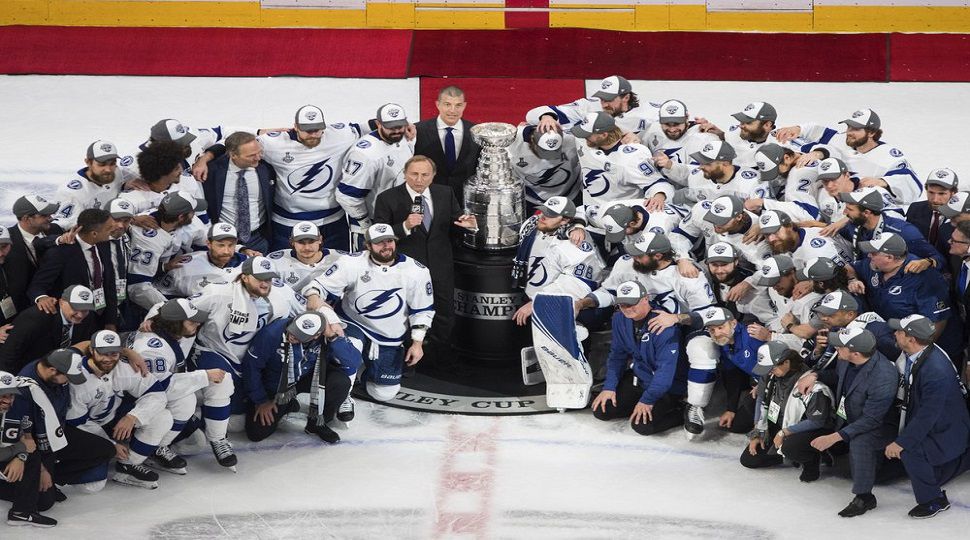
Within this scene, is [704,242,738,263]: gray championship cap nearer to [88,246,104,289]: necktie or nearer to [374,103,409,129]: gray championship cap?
[374,103,409,129]: gray championship cap

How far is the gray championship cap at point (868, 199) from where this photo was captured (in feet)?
29.2

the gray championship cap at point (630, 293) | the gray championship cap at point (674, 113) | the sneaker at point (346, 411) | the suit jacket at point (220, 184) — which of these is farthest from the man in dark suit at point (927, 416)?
the suit jacket at point (220, 184)

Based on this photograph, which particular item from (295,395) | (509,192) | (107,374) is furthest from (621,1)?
(107,374)

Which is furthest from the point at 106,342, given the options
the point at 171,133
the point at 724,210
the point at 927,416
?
the point at 927,416

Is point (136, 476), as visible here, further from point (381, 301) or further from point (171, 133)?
point (171, 133)

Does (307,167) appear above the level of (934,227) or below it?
above

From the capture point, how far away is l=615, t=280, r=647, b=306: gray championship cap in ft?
28.8

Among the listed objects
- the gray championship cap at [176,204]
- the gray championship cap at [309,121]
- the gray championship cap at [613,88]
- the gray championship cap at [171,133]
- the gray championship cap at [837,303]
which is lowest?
the gray championship cap at [837,303]

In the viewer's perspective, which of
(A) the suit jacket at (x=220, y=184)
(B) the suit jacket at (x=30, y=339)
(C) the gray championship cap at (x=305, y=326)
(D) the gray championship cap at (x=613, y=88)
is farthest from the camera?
(D) the gray championship cap at (x=613, y=88)

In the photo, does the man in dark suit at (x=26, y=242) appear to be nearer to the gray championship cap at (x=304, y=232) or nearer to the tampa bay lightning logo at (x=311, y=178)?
the gray championship cap at (x=304, y=232)

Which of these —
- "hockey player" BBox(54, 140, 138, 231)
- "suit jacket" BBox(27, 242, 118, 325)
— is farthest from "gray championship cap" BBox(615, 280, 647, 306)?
"hockey player" BBox(54, 140, 138, 231)

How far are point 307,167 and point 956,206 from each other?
12.5 feet

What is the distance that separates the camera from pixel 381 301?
923cm

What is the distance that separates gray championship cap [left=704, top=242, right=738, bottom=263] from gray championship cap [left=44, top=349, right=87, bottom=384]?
3.45 metres
